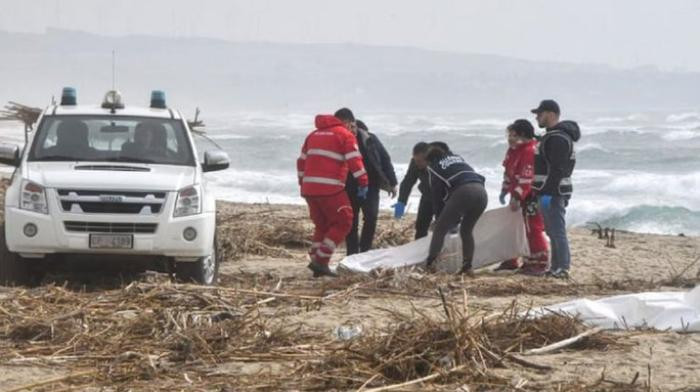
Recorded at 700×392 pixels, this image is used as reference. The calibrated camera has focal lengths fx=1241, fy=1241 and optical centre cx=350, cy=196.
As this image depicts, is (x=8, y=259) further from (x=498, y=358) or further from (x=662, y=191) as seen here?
(x=662, y=191)

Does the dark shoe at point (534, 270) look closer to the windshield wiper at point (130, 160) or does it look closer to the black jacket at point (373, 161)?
the black jacket at point (373, 161)

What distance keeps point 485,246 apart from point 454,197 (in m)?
0.87

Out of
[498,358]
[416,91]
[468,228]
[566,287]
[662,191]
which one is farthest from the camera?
[416,91]

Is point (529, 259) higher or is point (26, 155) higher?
point (26, 155)

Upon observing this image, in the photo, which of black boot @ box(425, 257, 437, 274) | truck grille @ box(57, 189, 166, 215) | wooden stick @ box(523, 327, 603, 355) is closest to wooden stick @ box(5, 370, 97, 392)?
wooden stick @ box(523, 327, 603, 355)

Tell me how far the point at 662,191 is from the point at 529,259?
19.7 m

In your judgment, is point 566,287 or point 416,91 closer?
point 566,287

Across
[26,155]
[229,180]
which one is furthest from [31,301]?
[229,180]

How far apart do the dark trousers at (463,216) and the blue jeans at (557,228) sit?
25.6 inches

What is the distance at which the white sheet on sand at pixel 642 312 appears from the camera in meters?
8.38

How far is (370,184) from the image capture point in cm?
1309

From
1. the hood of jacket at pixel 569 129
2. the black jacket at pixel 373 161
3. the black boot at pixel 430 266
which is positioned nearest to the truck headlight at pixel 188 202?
the black boot at pixel 430 266

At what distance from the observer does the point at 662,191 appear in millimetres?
31328

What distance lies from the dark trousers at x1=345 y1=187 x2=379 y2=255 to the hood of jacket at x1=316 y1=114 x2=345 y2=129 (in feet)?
3.75
